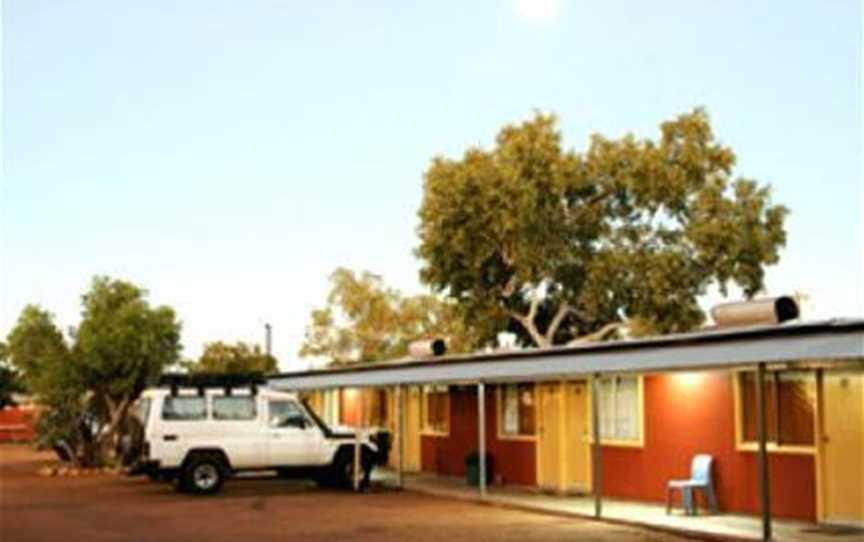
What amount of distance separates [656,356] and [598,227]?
72.5ft

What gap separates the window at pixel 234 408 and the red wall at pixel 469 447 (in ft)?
15.5

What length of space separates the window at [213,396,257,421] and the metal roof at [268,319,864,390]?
2872 millimetres

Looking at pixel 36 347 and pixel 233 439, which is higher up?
pixel 36 347

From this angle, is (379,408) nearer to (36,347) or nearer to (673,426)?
(36,347)

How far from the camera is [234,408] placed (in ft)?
78.0

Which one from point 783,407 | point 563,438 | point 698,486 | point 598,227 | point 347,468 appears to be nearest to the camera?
point 783,407

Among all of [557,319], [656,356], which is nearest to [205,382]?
[656,356]

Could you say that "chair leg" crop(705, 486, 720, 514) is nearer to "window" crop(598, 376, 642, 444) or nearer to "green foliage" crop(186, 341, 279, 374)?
"window" crop(598, 376, 642, 444)

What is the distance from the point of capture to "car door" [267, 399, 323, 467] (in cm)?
2383

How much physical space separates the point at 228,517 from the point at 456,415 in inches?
345

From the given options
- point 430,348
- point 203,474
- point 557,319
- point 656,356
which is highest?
point 557,319

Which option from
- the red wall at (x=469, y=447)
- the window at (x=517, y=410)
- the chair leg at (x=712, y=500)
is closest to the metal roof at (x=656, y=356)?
the window at (x=517, y=410)

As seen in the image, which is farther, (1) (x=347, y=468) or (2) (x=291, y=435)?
(1) (x=347, y=468)

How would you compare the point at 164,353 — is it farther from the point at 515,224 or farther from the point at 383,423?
the point at 515,224
